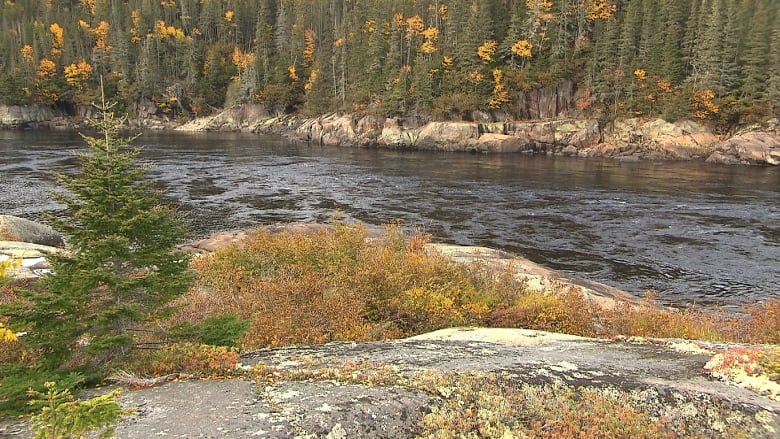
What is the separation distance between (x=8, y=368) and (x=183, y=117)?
116750mm

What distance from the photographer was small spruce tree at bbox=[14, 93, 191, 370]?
6918mm

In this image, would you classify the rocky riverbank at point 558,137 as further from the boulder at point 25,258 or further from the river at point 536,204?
the boulder at point 25,258

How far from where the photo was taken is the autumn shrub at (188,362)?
22.1 ft

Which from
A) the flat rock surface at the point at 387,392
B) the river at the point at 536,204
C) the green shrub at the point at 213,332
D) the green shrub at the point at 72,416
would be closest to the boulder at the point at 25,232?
the river at the point at 536,204

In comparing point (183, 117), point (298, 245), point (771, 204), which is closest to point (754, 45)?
point (771, 204)

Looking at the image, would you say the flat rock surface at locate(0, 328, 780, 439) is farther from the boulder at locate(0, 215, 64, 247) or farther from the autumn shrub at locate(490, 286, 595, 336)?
the boulder at locate(0, 215, 64, 247)

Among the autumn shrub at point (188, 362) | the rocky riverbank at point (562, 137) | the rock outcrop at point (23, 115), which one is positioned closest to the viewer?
the autumn shrub at point (188, 362)

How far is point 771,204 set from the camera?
3541 centimetres

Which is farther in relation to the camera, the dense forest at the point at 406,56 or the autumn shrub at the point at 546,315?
the dense forest at the point at 406,56

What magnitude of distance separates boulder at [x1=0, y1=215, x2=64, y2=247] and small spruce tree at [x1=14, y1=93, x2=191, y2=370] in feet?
47.9

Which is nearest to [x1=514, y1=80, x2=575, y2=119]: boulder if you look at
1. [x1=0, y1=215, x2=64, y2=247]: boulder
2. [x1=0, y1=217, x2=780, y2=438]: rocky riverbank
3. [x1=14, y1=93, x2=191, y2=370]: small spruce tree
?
[x1=0, y1=215, x2=64, y2=247]: boulder

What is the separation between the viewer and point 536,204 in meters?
35.8

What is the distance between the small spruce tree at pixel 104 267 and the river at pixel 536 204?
8.84m

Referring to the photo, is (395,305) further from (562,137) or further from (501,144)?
(562,137)
